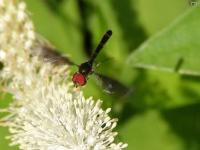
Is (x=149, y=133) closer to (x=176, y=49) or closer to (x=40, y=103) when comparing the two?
(x=176, y=49)

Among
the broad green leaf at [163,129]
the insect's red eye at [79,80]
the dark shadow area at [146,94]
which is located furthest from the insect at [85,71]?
the broad green leaf at [163,129]

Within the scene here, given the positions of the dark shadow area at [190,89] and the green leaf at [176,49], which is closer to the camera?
the green leaf at [176,49]

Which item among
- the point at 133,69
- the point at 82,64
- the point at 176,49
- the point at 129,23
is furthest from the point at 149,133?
the point at 82,64

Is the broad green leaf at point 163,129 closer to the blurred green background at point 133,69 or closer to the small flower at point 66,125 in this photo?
the blurred green background at point 133,69

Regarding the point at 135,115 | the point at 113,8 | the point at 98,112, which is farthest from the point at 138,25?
the point at 98,112

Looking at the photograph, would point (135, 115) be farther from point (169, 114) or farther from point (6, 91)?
point (6, 91)

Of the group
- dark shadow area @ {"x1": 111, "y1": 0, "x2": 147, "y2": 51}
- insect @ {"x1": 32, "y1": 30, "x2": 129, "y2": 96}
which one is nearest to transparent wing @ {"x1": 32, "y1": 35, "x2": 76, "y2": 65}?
insect @ {"x1": 32, "y1": 30, "x2": 129, "y2": 96}
